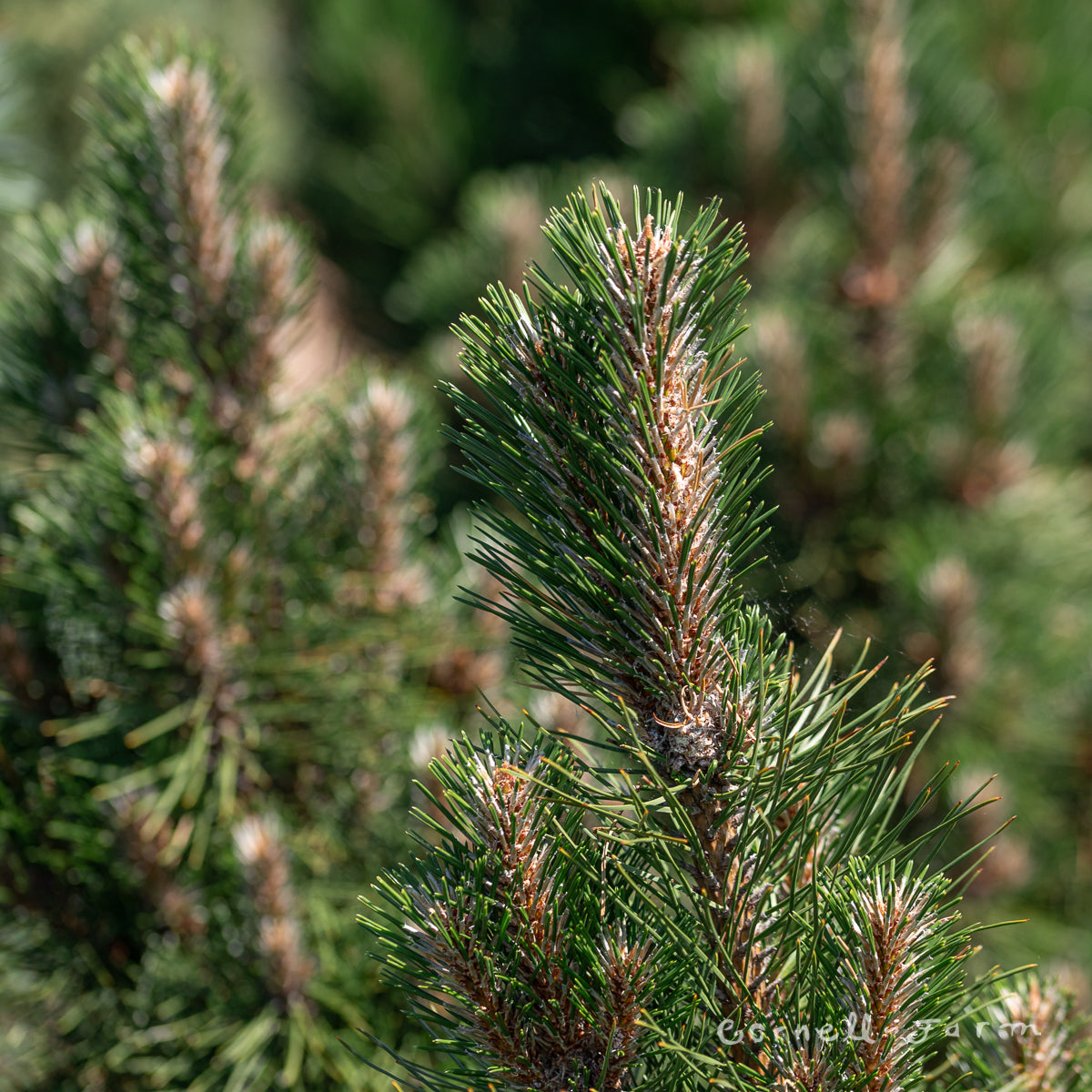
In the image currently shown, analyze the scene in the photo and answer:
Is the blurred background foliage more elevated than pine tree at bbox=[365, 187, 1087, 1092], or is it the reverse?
the blurred background foliage

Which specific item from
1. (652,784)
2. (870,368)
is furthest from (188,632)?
(870,368)

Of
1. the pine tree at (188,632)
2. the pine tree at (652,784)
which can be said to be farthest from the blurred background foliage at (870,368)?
the pine tree at (652,784)

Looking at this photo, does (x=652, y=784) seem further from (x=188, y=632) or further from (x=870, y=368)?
(x=870, y=368)

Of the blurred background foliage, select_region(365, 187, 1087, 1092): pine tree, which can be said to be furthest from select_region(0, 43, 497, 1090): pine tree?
select_region(365, 187, 1087, 1092): pine tree

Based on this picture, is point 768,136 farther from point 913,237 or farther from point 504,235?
point 504,235

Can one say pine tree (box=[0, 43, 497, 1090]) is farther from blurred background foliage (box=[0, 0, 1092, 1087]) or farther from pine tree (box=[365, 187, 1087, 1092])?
pine tree (box=[365, 187, 1087, 1092])

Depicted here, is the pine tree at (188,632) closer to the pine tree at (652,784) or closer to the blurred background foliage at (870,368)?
the blurred background foliage at (870,368)

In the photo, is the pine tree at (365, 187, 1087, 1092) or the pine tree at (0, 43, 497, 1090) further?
the pine tree at (0, 43, 497, 1090)
